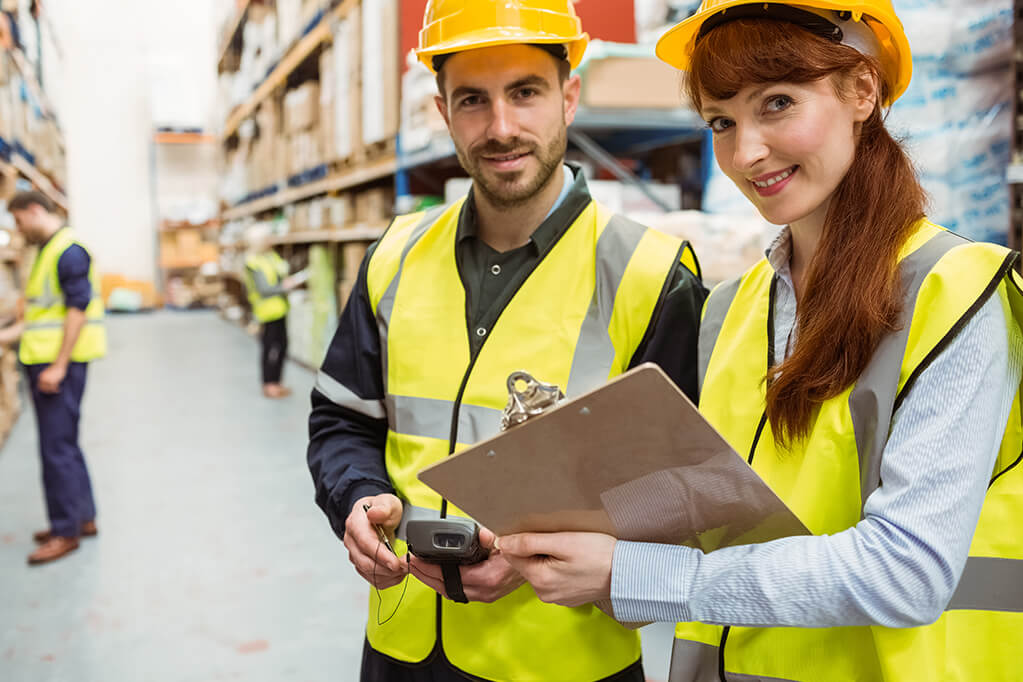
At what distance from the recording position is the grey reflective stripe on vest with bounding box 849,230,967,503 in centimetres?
91

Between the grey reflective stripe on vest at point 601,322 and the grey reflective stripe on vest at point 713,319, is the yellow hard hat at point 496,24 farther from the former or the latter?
the grey reflective stripe on vest at point 713,319

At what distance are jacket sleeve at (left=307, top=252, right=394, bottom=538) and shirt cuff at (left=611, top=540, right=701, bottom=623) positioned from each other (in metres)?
0.60

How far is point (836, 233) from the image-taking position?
1034mm

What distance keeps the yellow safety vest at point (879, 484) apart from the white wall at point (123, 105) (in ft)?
55.7

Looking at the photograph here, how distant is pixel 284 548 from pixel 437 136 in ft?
7.28

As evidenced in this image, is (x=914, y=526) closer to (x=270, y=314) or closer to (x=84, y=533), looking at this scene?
(x=84, y=533)

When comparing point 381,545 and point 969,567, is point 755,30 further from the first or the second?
point 381,545

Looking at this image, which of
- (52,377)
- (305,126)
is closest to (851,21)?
(52,377)

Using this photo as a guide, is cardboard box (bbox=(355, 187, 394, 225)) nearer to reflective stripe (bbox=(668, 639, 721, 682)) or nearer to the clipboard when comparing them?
reflective stripe (bbox=(668, 639, 721, 682))

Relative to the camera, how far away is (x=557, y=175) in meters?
1.55

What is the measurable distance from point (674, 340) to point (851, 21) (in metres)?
0.55

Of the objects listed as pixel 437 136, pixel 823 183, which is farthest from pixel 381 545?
pixel 437 136

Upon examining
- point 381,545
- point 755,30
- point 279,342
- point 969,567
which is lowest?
point 279,342

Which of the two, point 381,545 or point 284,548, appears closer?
point 381,545
